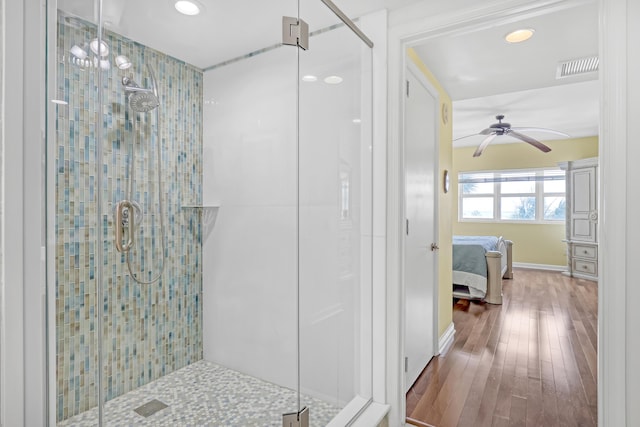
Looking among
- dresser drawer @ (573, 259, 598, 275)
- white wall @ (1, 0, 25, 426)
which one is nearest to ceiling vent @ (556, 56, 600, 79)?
white wall @ (1, 0, 25, 426)

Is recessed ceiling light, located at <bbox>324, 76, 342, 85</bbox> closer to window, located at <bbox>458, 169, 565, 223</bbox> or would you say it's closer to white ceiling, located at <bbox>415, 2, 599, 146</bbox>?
white ceiling, located at <bbox>415, 2, 599, 146</bbox>

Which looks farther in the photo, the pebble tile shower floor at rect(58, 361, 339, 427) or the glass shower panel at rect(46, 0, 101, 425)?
the pebble tile shower floor at rect(58, 361, 339, 427)

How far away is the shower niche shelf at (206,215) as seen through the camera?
58.8 inches

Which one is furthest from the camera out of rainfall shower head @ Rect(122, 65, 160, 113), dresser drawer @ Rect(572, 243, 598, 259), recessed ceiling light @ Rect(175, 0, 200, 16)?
dresser drawer @ Rect(572, 243, 598, 259)

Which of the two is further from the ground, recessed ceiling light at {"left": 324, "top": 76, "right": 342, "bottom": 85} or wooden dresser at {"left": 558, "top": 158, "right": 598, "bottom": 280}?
recessed ceiling light at {"left": 324, "top": 76, "right": 342, "bottom": 85}

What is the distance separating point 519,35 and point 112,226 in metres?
2.60

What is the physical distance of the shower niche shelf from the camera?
4.90 ft

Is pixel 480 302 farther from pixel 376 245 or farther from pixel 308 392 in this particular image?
pixel 308 392

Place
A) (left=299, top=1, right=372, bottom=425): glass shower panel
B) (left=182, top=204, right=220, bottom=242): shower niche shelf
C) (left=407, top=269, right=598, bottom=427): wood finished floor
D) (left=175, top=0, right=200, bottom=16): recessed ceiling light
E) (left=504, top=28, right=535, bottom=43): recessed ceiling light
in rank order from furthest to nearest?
1. (left=504, top=28, right=535, bottom=43): recessed ceiling light
2. (left=407, top=269, right=598, bottom=427): wood finished floor
3. (left=299, top=1, right=372, bottom=425): glass shower panel
4. (left=182, top=204, right=220, bottom=242): shower niche shelf
5. (left=175, top=0, right=200, bottom=16): recessed ceiling light

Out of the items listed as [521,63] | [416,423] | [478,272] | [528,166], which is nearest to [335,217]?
[416,423]

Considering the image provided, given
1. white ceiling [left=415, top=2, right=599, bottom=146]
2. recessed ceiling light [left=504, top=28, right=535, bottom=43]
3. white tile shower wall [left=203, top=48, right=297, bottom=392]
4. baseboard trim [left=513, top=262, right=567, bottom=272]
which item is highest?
white ceiling [left=415, top=2, right=599, bottom=146]

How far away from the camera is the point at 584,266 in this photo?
6004mm

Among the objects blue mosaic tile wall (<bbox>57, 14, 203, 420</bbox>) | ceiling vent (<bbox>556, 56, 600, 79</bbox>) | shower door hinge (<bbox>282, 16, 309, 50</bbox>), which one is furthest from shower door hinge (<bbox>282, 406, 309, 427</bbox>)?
ceiling vent (<bbox>556, 56, 600, 79</bbox>)

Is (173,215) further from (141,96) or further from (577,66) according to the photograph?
(577,66)
